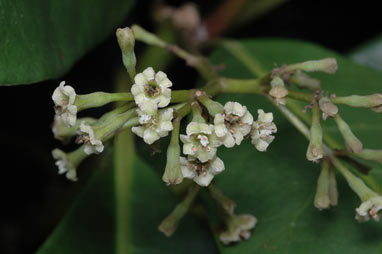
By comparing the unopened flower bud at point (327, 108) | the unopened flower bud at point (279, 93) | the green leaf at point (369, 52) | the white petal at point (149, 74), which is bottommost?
the green leaf at point (369, 52)

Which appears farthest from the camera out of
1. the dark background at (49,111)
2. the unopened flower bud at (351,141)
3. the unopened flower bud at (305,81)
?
the dark background at (49,111)

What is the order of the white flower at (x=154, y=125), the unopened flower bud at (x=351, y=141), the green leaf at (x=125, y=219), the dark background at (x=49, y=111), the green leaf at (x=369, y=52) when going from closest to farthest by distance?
the white flower at (x=154, y=125) < the unopened flower bud at (x=351, y=141) < the green leaf at (x=125, y=219) < the dark background at (x=49, y=111) < the green leaf at (x=369, y=52)

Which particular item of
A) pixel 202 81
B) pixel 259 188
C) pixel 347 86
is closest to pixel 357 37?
pixel 347 86

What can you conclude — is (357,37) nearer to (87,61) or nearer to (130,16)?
(130,16)

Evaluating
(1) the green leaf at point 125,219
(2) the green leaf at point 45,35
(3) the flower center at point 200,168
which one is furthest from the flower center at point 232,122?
(1) the green leaf at point 125,219

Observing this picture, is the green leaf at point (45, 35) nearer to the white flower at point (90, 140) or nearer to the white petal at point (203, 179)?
the white flower at point (90, 140)

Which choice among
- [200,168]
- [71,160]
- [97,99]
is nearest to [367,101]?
[200,168]
